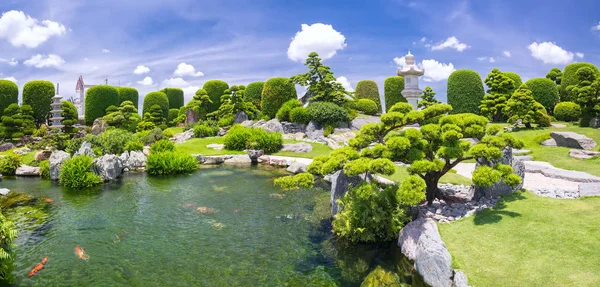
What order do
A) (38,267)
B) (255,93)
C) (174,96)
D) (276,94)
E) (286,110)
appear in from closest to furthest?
(38,267)
(286,110)
(276,94)
(255,93)
(174,96)

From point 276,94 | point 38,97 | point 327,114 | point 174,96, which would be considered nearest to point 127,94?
point 174,96

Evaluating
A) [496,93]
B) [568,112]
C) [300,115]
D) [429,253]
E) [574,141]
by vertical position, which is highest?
[496,93]

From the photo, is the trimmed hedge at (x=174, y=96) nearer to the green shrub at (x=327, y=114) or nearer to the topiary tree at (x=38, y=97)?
the topiary tree at (x=38, y=97)

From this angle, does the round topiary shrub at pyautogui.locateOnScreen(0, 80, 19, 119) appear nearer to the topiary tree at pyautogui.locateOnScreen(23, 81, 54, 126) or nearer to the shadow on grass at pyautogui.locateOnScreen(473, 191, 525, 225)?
the topiary tree at pyautogui.locateOnScreen(23, 81, 54, 126)

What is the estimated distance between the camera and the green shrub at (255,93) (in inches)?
1487

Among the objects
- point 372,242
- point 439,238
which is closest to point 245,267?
point 372,242

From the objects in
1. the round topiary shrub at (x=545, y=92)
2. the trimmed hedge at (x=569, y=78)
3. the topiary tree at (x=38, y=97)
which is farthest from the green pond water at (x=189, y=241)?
the trimmed hedge at (x=569, y=78)

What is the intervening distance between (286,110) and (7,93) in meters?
27.7

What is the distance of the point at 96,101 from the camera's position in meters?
37.6

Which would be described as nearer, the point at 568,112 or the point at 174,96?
the point at 568,112

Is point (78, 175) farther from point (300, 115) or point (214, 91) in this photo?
point (214, 91)

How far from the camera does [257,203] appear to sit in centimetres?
1202

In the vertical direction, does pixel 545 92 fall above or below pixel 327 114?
above

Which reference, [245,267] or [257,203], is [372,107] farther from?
[245,267]
